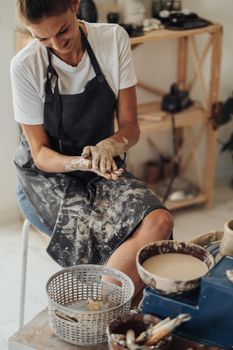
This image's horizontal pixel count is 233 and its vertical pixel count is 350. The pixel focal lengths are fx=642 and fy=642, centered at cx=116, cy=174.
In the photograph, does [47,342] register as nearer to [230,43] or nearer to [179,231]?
[179,231]

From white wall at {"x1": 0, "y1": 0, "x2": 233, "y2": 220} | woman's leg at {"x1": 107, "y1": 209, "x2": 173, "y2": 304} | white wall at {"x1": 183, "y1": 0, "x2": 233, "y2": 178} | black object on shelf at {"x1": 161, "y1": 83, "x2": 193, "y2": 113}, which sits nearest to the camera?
woman's leg at {"x1": 107, "y1": 209, "x2": 173, "y2": 304}

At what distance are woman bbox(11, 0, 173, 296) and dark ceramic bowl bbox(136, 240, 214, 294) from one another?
0.67ft

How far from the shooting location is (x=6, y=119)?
8.98 feet

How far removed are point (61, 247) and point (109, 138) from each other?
33 cm

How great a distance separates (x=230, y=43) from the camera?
3148 mm

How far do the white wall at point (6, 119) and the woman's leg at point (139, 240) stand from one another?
49.8 inches

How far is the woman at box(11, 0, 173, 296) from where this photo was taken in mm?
1654

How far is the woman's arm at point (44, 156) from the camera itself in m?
1.74

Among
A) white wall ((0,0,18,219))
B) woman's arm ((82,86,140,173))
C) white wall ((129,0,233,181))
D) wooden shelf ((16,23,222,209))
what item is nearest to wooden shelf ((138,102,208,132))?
wooden shelf ((16,23,222,209))

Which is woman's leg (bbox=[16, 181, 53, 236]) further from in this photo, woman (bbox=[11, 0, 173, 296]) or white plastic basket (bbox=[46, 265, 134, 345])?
white plastic basket (bbox=[46, 265, 134, 345])

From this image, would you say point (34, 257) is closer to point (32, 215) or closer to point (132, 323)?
point (32, 215)

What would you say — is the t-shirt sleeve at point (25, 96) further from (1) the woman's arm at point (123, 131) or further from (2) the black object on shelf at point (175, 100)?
(2) the black object on shelf at point (175, 100)

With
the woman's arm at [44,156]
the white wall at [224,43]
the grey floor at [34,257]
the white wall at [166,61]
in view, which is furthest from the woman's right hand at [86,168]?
the white wall at [224,43]

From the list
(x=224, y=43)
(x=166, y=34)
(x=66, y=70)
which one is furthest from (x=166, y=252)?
(x=224, y=43)
